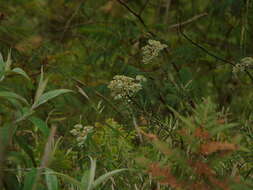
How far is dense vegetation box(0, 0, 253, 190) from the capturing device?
1.41 meters

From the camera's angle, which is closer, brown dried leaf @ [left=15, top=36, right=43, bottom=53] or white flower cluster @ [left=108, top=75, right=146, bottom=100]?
white flower cluster @ [left=108, top=75, right=146, bottom=100]

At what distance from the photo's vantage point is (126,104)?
2.03 meters

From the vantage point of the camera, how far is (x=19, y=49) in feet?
10.7

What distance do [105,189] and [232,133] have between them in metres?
0.88

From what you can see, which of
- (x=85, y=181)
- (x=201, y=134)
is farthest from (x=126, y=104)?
(x=201, y=134)

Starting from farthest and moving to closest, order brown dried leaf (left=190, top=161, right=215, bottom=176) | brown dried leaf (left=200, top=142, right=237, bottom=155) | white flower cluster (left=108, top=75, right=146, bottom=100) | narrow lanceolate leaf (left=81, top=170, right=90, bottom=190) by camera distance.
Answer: white flower cluster (left=108, top=75, right=146, bottom=100) < narrow lanceolate leaf (left=81, top=170, right=90, bottom=190) < brown dried leaf (left=190, top=161, right=215, bottom=176) < brown dried leaf (left=200, top=142, right=237, bottom=155)

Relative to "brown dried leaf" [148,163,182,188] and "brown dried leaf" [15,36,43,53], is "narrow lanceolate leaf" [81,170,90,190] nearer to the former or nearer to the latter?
"brown dried leaf" [148,163,182,188]

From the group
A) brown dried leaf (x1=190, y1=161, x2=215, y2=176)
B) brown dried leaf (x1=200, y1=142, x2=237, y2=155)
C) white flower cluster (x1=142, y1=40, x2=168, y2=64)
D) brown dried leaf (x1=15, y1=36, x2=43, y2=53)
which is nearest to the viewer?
brown dried leaf (x1=200, y1=142, x2=237, y2=155)

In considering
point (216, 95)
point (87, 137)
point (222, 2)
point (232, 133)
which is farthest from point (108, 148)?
point (216, 95)

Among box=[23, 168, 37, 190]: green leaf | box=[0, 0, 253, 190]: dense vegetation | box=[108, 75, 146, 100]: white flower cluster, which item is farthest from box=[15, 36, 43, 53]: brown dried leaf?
box=[23, 168, 37, 190]: green leaf

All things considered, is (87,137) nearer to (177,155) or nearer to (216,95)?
(177,155)

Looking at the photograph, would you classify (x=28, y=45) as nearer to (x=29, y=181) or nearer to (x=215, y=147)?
(x=29, y=181)

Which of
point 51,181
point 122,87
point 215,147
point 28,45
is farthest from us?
point 28,45

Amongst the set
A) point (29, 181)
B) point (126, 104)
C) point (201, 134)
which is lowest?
point (29, 181)
